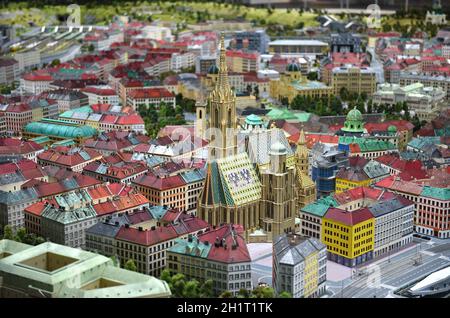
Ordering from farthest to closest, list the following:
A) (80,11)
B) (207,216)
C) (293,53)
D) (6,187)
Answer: (80,11) → (293,53) → (6,187) → (207,216)

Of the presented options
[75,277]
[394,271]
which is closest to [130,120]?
[394,271]

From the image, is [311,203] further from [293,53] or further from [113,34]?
[113,34]

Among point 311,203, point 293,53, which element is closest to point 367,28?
point 293,53

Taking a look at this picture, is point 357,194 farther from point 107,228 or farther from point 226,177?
point 107,228

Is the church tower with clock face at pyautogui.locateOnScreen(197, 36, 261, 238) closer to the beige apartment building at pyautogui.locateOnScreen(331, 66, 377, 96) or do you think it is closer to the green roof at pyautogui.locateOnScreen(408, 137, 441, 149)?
the green roof at pyautogui.locateOnScreen(408, 137, 441, 149)

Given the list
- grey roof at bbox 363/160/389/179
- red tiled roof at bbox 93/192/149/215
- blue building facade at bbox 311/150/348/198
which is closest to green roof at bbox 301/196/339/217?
blue building facade at bbox 311/150/348/198
